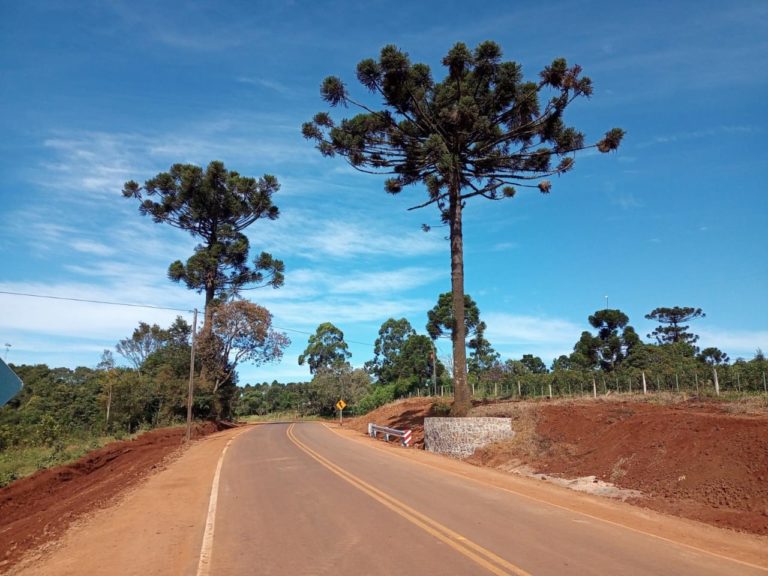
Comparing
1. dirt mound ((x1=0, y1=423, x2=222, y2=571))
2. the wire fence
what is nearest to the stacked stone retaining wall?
the wire fence

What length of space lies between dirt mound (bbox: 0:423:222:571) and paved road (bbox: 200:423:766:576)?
116 inches

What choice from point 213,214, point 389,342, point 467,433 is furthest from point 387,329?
point 467,433

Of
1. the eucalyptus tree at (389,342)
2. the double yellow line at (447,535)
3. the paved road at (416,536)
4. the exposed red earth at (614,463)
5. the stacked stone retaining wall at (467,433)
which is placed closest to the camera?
the double yellow line at (447,535)

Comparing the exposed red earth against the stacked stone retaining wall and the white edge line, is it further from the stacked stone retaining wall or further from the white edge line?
the white edge line

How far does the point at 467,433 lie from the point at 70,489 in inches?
547

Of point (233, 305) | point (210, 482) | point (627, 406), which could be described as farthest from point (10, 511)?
point (233, 305)

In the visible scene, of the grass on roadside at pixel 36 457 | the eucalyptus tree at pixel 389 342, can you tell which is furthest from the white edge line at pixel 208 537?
A: the eucalyptus tree at pixel 389 342

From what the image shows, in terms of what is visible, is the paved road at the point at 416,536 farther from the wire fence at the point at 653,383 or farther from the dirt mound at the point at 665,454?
the wire fence at the point at 653,383

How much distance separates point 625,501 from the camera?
11820 millimetres

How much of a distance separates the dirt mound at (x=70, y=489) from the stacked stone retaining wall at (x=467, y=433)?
415 inches

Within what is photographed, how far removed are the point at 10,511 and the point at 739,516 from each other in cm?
1859

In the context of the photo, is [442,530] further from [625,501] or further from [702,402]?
[702,402]

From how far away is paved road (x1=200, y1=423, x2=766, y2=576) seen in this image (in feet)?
20.9

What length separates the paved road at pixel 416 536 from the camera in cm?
637
